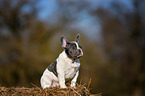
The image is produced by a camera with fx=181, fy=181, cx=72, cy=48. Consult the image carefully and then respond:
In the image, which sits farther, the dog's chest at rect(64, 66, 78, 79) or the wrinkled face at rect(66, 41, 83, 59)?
the dog's chest at rect(64, 66, 78, 79)

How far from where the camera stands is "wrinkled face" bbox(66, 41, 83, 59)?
6.81 ft

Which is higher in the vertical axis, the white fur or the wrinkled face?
the wrinkled face

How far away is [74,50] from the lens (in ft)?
6.91

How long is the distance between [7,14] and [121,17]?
7.78 meters

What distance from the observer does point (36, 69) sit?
10.9m

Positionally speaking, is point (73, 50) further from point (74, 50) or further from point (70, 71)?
point (70, 71)

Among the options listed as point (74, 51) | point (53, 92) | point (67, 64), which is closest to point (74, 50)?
point (74, 51)

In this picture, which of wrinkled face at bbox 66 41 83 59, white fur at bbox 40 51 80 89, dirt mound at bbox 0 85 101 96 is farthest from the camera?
white fur at bbox 40 51 80 89

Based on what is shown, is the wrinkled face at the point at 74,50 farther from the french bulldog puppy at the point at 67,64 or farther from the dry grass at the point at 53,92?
the dry grass at the point at 53,92

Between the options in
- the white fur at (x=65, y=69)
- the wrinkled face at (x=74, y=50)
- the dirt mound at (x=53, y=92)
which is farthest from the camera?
the white fur at (x=65, y=69)

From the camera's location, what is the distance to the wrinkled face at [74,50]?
2076 millimetres

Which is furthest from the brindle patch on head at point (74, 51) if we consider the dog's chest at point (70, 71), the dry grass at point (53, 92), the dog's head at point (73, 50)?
the dry grass at point (53, 92)

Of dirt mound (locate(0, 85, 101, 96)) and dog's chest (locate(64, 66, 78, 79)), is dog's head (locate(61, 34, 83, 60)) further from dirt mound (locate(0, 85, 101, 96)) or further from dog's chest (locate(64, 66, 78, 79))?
dirt mound (locate(0, 85, 101, 96))

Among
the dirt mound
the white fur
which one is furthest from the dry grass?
the white fur
